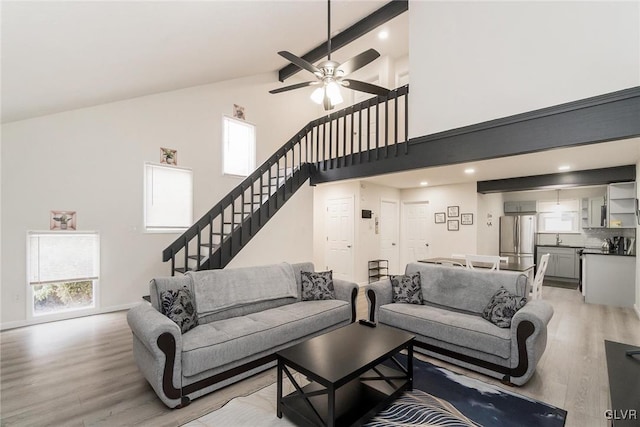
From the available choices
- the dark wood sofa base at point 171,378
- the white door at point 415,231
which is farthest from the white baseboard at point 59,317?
the white door at point 415,231

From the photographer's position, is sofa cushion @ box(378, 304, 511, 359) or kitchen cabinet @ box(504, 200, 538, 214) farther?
kitchen cabinet @ box(504, 200, 538, 214)

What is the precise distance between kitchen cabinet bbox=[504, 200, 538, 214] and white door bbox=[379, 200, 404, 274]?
3.12 metres

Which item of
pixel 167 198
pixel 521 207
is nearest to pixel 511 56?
pixel 167 198

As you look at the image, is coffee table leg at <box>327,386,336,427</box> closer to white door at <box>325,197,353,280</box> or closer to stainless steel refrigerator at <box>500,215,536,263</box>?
white door at <box>325,197,353,280</box>

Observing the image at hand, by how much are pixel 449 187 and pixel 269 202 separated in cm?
453

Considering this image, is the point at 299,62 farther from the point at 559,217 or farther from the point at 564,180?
the point at 559,217

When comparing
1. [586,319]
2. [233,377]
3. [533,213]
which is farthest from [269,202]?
[533,213]

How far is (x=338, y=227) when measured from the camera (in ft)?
23.3

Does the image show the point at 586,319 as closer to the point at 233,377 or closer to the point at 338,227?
the point at 338,227

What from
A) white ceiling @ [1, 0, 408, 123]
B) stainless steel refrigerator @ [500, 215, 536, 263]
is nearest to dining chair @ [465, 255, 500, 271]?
stainless steel refrigerator @ [500, 215, 536, 263]

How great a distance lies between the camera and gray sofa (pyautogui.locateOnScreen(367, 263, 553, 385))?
2.56m

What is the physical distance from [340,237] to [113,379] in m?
5.05

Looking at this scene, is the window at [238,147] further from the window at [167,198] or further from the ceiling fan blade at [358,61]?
Result: the ceiling fan blade at [358,61]

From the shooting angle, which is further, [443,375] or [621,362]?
[443,375]
